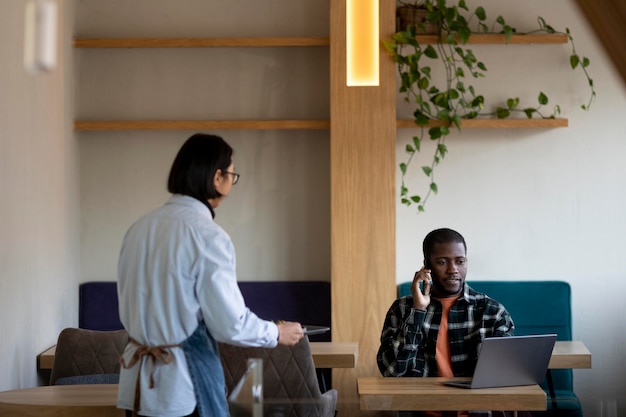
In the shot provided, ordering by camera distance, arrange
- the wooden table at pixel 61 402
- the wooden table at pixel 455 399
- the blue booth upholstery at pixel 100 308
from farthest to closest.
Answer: the blue booth upholstery at pixel 100 308
the wooden table at pixel 61 402
the wooden table at pixel 455 399

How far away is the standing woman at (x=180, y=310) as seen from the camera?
2.59 metres

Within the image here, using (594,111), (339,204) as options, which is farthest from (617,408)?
(594,111)

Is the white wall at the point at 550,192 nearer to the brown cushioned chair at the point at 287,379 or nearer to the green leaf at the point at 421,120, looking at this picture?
the green leaf at the point at 421,120

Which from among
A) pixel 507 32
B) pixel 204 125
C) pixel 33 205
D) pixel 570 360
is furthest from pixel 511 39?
pixel 33 205

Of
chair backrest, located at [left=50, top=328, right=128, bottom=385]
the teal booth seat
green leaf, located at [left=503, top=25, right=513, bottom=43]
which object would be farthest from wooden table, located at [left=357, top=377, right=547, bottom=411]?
green leaf, located at [left=503, top=25, right=513, bottom=43]

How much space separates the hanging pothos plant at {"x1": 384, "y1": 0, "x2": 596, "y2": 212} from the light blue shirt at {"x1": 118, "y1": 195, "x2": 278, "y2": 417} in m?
2.90

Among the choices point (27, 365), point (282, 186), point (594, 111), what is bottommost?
point (27, 365)

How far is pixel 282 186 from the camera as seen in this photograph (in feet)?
18.6

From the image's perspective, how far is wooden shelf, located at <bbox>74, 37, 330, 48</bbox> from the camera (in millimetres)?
5461

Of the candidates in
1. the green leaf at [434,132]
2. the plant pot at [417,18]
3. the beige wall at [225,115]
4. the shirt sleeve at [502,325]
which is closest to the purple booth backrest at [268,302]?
the beige wall at [225,115]

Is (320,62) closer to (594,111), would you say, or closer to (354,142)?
(354,142)

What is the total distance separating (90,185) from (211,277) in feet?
10.8

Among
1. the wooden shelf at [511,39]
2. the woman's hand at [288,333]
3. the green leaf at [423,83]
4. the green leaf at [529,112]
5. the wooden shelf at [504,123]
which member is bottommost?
the woman's hand at [288,333]

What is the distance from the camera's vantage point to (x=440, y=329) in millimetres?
3619
